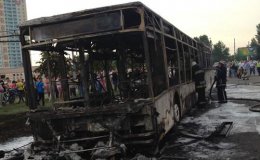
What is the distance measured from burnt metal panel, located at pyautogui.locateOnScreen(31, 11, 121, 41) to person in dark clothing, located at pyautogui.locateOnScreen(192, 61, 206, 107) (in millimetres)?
7692

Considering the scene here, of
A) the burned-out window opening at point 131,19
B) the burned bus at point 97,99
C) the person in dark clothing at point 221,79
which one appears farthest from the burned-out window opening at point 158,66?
the person in dark clothing at point 221,79

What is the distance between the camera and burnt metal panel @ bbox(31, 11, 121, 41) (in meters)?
7.50

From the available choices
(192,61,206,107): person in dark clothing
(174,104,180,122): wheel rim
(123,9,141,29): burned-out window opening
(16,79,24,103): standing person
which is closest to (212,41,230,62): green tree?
(16,79,24,103): standing person

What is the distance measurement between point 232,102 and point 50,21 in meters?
11.0

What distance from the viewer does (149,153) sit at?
7738 mm

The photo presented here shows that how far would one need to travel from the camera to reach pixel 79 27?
772 cm

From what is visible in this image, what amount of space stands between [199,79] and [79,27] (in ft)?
27.9

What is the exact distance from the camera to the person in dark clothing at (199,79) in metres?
14.7

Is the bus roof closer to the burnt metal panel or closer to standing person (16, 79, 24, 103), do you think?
the burnt metal panel

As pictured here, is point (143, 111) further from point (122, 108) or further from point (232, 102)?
point (232, 102)

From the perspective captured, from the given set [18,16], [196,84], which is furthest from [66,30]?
[18,16]

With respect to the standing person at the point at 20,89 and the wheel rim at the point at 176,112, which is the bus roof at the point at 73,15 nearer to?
the wheel rim at the point at 176,112

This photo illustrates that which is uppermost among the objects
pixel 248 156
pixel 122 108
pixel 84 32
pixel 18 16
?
pixel 18 16

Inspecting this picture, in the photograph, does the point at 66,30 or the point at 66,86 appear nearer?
the point at 66,30
